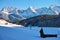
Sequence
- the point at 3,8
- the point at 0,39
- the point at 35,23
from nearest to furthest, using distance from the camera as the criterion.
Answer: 1. the point at 0,39
2. the point at 3,8
3. the point at 35,23

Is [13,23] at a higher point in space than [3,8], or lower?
lower

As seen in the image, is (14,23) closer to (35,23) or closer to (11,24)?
(11,24)

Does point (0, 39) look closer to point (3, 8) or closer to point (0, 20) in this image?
point (3, 8)

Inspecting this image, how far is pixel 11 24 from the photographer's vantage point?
541 cm

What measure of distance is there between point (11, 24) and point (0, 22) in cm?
84

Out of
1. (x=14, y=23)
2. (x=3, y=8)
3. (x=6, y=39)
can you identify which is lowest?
(x=6, y=39)

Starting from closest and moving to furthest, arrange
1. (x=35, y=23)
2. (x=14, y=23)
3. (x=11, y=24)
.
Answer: (x=14, y=23)
(x=11, y=24)
(x=35, y=23)

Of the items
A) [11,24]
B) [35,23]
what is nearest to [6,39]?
[11,24]

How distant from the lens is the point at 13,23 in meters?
5.00

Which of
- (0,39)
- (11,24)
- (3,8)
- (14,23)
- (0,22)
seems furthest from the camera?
(11,24)

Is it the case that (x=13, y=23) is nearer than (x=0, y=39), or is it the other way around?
(x=0, y=39)

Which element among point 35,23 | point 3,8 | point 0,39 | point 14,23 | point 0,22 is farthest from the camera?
point 35,23

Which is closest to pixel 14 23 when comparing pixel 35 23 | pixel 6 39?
pixel 6 39

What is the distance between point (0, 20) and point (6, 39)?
1.19 metres
